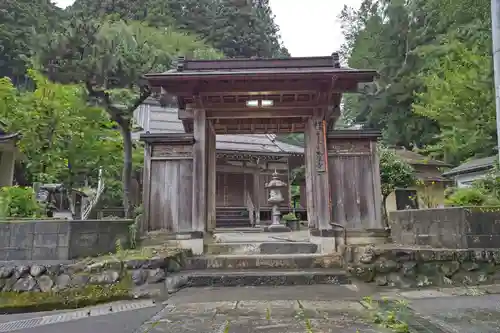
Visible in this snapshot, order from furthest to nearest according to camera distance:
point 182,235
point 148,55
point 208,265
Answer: point 148,55
point 182,235
point 208,265

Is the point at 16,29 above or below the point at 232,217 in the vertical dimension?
above

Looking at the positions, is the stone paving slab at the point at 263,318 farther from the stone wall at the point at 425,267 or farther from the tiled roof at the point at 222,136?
the tiled roof at the point at 222,136

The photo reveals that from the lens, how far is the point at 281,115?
8.32 m

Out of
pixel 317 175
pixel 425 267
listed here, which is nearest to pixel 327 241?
pixel 317 175

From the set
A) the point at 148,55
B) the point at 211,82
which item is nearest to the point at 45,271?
the point at 211,82

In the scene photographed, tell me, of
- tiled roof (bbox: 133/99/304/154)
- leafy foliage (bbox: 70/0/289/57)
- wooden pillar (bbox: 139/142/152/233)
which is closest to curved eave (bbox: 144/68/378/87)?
wooden pillar (bbox: 139/142/152/233)

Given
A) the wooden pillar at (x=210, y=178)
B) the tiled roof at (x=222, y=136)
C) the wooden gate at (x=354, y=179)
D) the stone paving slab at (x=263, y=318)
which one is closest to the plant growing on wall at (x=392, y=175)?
the wooden gate at (x=354, y=179)

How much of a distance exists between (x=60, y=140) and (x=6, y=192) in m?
6.60

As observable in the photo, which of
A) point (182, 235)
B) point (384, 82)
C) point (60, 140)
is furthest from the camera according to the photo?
point (384, 82)

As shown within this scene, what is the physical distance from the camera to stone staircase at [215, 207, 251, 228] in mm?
18547

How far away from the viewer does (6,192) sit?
23.1 ft

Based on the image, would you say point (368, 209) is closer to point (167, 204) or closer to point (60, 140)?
point (167, 204)

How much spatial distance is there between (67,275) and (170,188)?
8.81ft

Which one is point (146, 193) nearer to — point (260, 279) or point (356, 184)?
point (260, 279)
